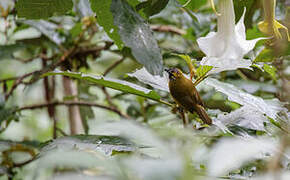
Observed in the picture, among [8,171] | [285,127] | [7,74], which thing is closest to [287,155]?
[285,127]

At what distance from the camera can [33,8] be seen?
0.57m

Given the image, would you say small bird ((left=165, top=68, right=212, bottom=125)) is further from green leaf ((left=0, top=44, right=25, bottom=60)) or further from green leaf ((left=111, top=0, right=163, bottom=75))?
green leaf ((left=0, top=44, right=25, bottom=60))

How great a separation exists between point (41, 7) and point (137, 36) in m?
0.19

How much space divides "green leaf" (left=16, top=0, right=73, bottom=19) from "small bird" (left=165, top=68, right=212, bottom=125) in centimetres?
19

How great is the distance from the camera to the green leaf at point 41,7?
55 centimetres

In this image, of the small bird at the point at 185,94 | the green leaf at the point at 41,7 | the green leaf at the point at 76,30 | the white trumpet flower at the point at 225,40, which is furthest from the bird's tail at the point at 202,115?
the green leaf at the point at 76,30

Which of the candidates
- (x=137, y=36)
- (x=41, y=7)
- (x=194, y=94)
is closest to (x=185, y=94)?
(x=194, y=94)

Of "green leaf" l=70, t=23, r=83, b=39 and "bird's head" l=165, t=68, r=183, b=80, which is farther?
"green leaf" l=70, t=23, r=83, b=39

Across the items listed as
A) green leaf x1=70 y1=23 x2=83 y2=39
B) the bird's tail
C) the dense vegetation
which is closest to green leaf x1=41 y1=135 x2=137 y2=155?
the dense vegetation

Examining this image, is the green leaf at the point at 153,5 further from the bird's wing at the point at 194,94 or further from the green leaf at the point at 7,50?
the green leaf at the point at 7,50

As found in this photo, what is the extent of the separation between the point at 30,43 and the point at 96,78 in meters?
0.63

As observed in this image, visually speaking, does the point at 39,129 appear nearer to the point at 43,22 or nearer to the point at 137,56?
the point at 43,22

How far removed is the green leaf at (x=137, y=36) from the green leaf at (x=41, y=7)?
0.13 m

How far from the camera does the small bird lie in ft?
1.75
